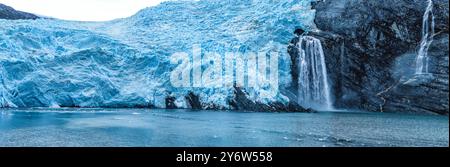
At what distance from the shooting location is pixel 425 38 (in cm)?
2045

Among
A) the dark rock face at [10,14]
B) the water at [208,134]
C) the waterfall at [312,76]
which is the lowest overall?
the water at [208,134]

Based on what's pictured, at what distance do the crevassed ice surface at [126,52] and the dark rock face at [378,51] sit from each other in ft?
5.52

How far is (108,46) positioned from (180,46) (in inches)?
134

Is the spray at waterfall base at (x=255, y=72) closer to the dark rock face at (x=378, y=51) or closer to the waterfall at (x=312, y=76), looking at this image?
the waterfall at (x=312, y=76)

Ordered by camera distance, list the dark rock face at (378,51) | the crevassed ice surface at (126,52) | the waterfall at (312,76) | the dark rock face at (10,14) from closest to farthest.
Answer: the crevassed ice surface at (126,52), the dark rock face at (378,51), the waterfall at (312,76), the dark rock face at (10,14)

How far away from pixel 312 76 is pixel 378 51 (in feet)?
10.2

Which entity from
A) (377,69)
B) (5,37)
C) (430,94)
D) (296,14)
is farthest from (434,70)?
(5,37)

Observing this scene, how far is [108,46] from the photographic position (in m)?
22.4

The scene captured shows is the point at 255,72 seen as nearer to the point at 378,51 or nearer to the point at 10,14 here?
the point at 378,51

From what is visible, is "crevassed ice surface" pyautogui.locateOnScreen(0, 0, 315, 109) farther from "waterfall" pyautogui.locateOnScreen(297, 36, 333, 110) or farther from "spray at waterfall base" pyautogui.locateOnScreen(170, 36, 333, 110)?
"waterfall" pyautogui.locateOnScreen(297, 36, 333, 110)

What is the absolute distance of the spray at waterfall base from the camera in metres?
19.5

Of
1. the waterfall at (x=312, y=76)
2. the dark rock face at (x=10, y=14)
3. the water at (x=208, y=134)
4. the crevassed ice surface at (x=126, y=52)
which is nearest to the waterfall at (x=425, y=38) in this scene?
the waterfall at (x=312, y=76)

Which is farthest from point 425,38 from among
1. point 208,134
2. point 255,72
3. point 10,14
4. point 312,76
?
point 10,14

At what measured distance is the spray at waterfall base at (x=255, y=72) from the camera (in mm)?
19516
